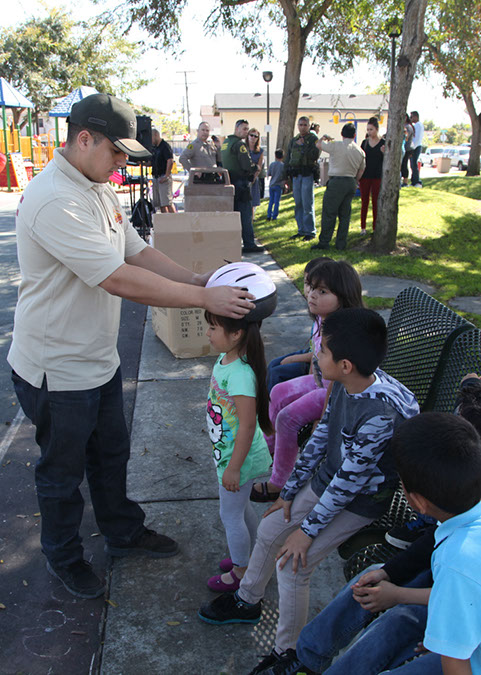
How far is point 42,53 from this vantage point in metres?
40.2

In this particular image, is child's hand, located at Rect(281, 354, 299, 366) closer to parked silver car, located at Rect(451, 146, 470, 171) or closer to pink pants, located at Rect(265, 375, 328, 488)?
pink pants, located at Rect(265, 375, 328, 488)

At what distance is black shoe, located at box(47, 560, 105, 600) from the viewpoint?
2721 millimetres

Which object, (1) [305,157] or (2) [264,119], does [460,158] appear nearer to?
(2) [264,119]

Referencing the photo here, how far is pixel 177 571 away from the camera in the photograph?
286 centimetres

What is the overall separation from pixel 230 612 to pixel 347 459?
92 cm

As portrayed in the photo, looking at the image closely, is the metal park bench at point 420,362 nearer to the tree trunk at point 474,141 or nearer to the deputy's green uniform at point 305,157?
the deputy's green uniform at point 305,157

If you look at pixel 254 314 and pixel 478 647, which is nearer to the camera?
pixel 478 647

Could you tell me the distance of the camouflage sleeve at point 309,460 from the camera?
2.44m

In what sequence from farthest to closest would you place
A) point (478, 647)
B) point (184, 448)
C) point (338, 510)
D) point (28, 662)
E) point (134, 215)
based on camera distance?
point (134, 215), point (184, 448), point (28, 662), point (338, 510), point (478, 647)

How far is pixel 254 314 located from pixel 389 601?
1.18 m

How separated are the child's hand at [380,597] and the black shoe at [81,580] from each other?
1414 millimetres

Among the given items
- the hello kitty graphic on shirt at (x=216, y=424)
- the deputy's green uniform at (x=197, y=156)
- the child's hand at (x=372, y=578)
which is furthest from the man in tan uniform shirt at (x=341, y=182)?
the child's hand at (x=372, y=578)

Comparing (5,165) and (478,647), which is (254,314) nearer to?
(478,647)

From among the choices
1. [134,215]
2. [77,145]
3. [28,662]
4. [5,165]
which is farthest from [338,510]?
[5,165]
